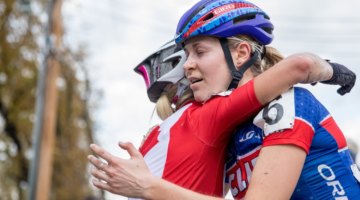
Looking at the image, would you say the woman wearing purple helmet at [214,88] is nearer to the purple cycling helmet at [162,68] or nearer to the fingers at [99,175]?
the fingers at [99,175]

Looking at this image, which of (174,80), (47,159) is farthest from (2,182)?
(174,80)

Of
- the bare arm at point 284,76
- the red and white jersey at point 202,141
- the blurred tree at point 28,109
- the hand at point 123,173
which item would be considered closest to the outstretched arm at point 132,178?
the hand at point 123,173

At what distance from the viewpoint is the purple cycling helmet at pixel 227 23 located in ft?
11.5

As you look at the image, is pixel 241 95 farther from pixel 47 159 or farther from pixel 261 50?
pixel 47 159

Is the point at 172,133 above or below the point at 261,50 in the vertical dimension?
below

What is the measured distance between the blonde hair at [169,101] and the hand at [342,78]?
0.68 metres

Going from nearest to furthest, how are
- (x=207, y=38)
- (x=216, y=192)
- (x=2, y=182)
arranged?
(x=216, y=192)
(x=207, y=38)
(x=2, y=182)

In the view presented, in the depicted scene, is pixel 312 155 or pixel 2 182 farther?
pixel 2 182

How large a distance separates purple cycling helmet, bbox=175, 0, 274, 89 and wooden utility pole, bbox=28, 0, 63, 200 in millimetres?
14182

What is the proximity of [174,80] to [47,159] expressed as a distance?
14131mm

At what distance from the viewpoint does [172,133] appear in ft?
11.1

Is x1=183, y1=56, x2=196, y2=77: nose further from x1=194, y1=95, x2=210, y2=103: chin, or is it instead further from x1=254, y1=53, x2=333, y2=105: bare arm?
x1=254, y1=53, x2=333, y2=105: bare arm

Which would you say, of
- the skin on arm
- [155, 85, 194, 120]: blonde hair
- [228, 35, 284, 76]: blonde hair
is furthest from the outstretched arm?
[228, 35, 284, 76]: blonde hair

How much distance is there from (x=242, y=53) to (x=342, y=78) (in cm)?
48
